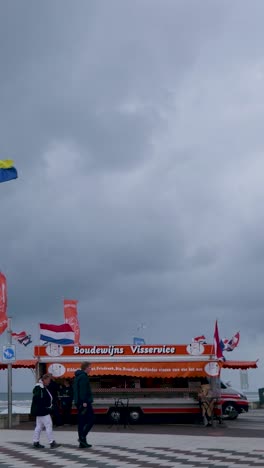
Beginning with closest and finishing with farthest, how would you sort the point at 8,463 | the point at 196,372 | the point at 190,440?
the point at 8,463, the point at 190,440, the point at 196,372

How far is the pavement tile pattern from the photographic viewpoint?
45.7ft

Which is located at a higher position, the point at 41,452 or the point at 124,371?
the point at 124,371

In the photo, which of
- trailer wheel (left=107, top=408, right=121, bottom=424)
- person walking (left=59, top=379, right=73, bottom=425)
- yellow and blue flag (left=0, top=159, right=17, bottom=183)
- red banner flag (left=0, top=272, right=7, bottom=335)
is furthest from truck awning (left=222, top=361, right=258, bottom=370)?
yellow and blue flag (left=0, top=159, right=17, bottom=183)

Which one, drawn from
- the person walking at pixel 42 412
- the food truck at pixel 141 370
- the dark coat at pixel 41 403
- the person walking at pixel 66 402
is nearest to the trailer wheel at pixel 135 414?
the food truck at pixel 141 370

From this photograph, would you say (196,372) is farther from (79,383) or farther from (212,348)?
(79,383)

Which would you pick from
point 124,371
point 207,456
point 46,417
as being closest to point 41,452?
point 46,417

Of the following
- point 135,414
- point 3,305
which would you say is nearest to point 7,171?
point 3,305

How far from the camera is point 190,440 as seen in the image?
18656mm

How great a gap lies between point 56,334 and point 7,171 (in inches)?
307

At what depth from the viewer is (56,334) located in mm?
26922

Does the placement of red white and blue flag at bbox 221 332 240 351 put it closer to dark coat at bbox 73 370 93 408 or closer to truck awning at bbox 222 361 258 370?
truck awning at bbox 222 361 258 370

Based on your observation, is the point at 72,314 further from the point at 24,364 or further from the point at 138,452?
the point at 138,452

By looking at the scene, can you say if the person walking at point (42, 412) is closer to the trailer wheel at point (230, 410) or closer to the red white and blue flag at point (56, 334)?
the red white and blue flag at point (56, 334)

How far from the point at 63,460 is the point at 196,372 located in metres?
11.0
